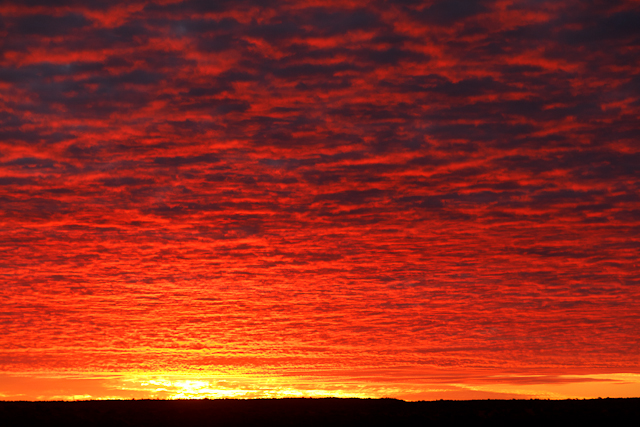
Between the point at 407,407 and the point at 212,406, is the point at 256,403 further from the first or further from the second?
the point at 407,407

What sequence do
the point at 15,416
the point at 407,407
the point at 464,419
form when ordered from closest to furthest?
the point at 15,416 → the point at 464,419 → the point at 407,407

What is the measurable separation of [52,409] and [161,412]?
19.7 ft

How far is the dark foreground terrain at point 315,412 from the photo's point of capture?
130ft

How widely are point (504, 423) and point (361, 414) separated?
823 cm

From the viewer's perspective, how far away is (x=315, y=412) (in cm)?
4294

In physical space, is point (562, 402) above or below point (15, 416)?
above

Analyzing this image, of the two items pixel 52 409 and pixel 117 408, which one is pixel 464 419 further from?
pixel 52 409

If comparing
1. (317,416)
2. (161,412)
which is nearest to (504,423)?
(317,416)

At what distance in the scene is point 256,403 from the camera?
44938 millimetres

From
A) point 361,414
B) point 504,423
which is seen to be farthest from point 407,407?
point 504,423

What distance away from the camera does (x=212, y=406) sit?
43781 millimetres

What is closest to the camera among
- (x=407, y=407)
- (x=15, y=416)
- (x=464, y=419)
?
(x=15, y=416)

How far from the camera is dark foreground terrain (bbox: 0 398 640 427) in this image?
39531 millimetres

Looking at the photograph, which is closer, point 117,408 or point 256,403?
point 117,408
